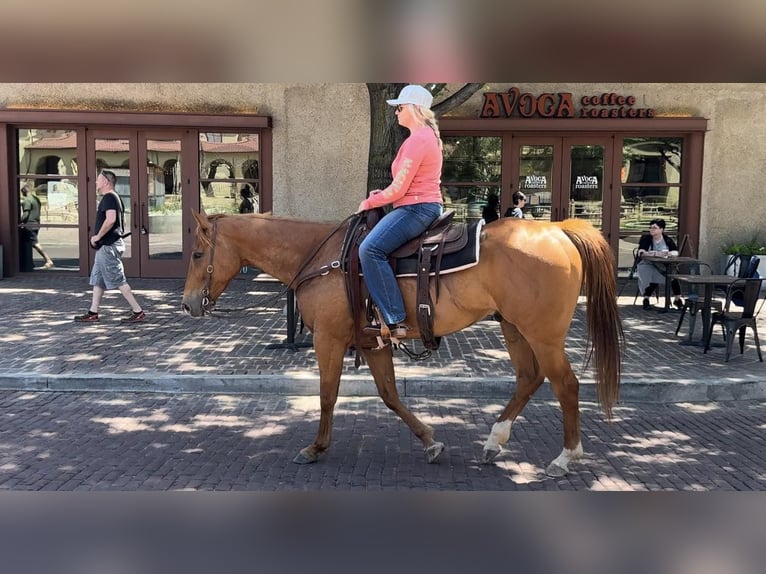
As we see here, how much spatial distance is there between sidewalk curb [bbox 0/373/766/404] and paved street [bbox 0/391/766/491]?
116 millimetres

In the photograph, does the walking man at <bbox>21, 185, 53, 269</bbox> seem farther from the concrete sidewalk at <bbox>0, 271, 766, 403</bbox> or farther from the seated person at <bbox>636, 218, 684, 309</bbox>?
the seated person at <bbox>636, 218, 684, 309</bbox>

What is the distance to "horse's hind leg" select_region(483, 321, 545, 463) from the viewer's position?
4.91m

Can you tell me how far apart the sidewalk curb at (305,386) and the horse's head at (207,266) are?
2.26 metres

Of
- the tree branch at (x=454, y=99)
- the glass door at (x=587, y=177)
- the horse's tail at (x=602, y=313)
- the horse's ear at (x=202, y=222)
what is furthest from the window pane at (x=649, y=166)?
the horse's ear at (x=202, y=222)

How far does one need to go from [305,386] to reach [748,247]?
34.1 ft

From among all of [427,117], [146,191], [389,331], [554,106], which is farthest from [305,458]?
[146,191]

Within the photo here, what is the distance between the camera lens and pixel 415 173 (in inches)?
177

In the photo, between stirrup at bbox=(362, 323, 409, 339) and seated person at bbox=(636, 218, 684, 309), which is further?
seated person at bbox=(636, 218, 684, 309)

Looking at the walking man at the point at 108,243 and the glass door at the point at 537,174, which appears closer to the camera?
the walking man at the point at 108,243

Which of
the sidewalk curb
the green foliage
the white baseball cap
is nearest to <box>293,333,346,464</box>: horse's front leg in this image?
the white baseball cap

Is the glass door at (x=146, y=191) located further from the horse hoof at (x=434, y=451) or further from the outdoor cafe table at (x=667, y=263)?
the horse hoof at (x=434, y=451)

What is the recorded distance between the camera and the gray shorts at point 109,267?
9.63m

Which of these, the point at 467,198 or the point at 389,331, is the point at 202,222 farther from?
the point at 467,198

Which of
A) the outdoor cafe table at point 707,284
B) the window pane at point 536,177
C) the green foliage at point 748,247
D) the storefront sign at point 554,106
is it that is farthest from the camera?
the window pane at point 536,177
